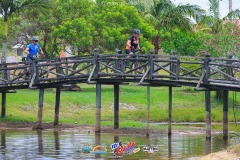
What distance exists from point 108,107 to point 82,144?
14001 mm

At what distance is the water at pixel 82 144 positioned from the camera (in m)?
26.9

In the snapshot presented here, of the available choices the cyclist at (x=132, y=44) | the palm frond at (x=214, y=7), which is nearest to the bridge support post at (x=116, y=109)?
the cyclist at (x=132, y=44)

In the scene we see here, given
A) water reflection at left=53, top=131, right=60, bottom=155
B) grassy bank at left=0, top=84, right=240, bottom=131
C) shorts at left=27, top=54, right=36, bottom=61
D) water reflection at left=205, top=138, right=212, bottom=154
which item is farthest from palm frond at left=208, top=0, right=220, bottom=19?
water reflection at left=205, top=138, right=212, bottom=154

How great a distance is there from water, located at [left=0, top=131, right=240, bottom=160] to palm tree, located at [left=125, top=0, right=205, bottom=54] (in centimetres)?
1996

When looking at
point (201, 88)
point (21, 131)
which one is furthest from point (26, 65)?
point (201, 88)

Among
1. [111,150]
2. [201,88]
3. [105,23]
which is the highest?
[105,23]

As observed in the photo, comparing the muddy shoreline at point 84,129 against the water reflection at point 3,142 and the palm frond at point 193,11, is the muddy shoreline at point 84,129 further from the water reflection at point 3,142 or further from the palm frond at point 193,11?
the palm frond at point 193,11

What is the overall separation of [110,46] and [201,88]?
19011 millimetres

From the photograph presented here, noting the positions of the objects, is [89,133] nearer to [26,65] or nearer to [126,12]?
[26,65]

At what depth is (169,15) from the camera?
54.8 meters

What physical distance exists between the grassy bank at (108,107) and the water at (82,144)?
14.1 feet

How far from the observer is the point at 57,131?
35.5 meters

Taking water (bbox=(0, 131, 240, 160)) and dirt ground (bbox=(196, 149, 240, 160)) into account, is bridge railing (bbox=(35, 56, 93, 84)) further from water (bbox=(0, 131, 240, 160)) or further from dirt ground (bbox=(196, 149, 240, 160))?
dirt ground (bbox=(196, 149, 240, 160))

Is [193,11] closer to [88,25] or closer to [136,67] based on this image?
[88,25]
